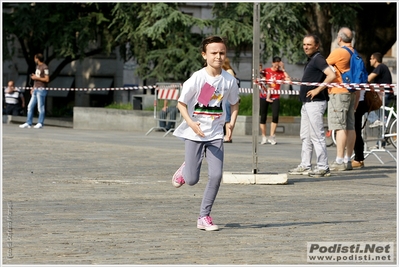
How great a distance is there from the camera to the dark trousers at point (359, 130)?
14.5 metres

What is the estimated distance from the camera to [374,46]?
29031 millimetres

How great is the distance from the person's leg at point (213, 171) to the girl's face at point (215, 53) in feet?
2.02

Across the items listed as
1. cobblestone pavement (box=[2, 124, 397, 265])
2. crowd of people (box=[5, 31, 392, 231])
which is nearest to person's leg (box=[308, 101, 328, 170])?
crowd of people (box=[5, 31, 392, 231])

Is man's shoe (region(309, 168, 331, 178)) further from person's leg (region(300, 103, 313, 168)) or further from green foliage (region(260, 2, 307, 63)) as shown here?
green foliage (region(260, 2, 307, 63))

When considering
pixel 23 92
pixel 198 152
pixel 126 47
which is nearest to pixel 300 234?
pixel 198 152

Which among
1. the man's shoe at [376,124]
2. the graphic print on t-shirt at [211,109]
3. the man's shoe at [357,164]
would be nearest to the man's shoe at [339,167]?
the man's shoe at [357,164]

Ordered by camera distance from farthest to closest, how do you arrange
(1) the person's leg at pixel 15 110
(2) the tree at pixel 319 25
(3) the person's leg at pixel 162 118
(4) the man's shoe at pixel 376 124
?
(1) the person's leg at pixel 15 110, (2) the tree at pixel 319 25, (3) the person's leg at pixel 162 118, (4) the man's shoe at pixel 376 124

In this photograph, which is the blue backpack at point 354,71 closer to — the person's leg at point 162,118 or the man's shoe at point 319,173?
the man's shoe at point 319,173

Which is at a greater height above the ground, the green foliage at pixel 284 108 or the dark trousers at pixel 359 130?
the dark trousers at pixel 359 130

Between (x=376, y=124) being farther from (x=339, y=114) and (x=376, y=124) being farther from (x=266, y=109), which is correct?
(x=266, y=109)

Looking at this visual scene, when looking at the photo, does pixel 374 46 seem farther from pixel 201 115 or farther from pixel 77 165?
pixel 201 115

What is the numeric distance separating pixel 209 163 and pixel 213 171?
0.32 ft

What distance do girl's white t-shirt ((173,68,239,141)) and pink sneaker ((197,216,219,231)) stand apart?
2.21 feet

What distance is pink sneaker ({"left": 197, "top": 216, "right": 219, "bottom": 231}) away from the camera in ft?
26.2
